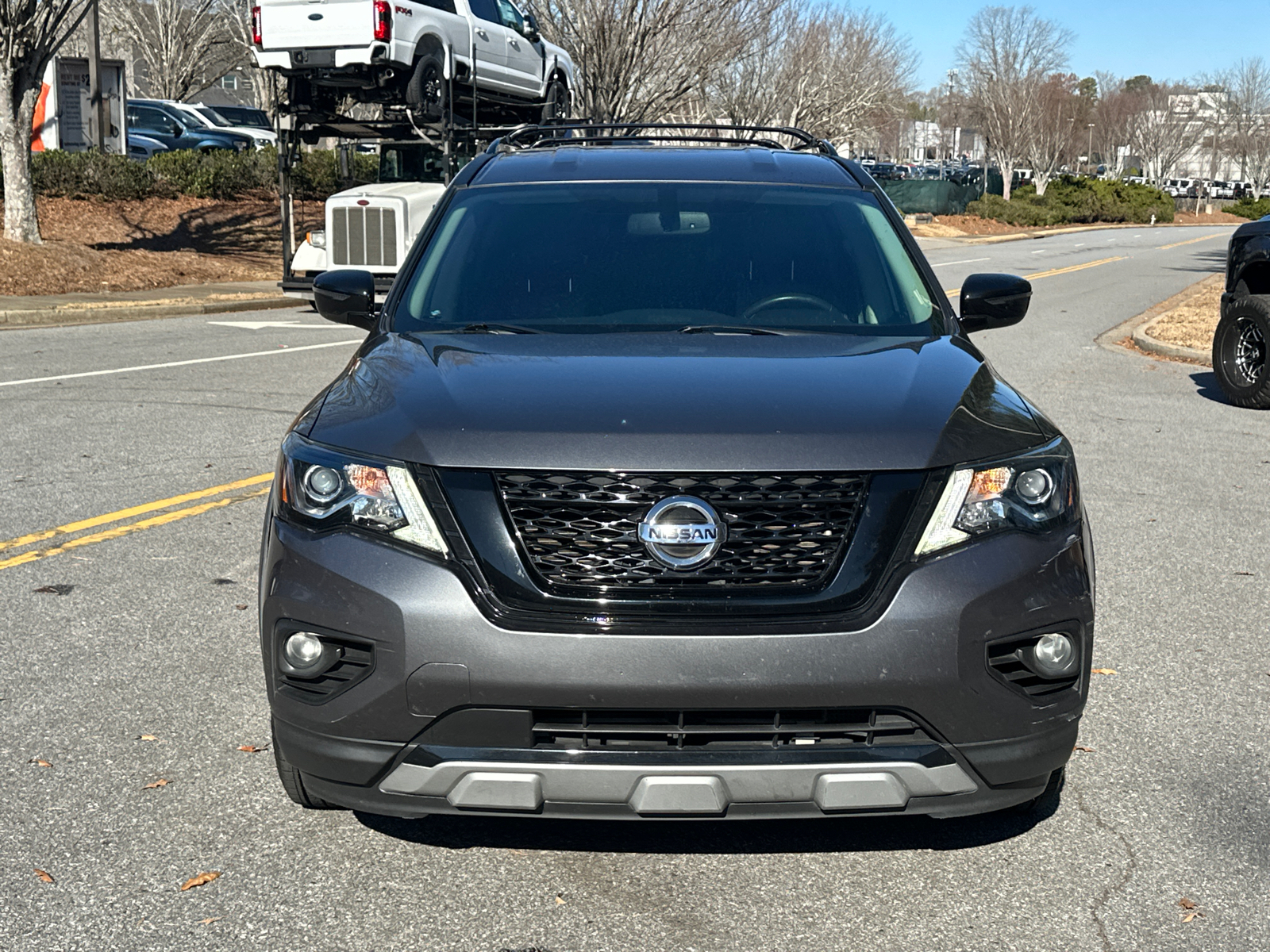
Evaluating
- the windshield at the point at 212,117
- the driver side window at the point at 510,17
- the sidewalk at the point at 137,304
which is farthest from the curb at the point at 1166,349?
the windshield at the point at 212,117

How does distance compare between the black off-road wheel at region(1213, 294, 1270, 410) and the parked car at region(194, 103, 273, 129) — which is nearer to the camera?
the black off-road wheel at region(1213, 294, 1270, 410)

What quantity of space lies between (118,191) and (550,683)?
26.3 m

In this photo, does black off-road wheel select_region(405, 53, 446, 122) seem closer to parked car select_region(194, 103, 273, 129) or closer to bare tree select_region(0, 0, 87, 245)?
bare tree select_region(0, 0, 87, 245)

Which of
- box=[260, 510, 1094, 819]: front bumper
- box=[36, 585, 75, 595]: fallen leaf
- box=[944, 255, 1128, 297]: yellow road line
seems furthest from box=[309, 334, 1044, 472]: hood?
box=[944, 255, 1128, 297]: yellow road line

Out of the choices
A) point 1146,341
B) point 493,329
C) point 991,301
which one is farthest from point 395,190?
point 493,329

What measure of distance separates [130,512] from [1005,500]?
17.1ft

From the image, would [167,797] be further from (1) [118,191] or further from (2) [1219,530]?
(1) [118,191]

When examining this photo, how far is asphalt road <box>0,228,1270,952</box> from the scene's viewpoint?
3.27 metres

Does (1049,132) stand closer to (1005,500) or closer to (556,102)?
(556,102)

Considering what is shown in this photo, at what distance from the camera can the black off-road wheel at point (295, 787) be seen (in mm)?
3598

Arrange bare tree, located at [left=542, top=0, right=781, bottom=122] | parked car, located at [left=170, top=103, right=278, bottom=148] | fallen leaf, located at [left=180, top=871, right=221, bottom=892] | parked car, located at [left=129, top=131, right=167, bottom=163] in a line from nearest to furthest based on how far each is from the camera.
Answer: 1. fallen leaf, located at [left=180, top=871, right=221, bottom=892]
2. bare tree, located at [left=542, top=0, right=781, bottom=122]
3. parked car, located at [left=129, top=131, right=167, bottom=163]
4. parked car, located at [left=170, top=103, right=278, bottom=148]

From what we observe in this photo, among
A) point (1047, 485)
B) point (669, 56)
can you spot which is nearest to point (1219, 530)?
point (1047, 485)

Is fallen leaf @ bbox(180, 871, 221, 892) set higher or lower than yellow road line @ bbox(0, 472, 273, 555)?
lower

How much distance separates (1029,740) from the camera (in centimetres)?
326
